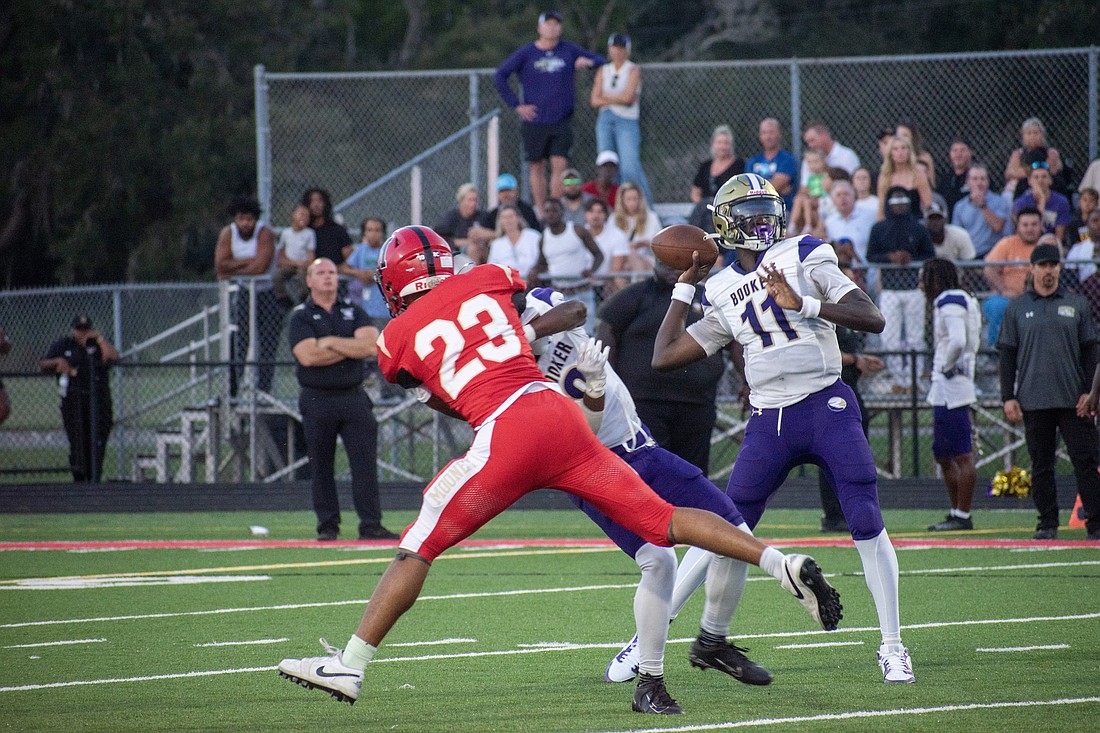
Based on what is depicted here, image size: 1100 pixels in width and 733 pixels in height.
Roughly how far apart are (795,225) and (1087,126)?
419 cm

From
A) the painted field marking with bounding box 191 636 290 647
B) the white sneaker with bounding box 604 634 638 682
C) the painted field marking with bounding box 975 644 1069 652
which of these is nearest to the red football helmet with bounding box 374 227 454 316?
the white sneaker with bounding box 604 634 638 682

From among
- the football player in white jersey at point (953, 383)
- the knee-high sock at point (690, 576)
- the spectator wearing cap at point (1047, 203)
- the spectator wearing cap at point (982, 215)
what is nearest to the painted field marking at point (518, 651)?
the knee-high sock at point (690, 576)

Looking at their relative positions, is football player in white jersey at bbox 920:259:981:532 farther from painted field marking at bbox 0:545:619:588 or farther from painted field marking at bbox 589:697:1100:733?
painted field marking at bbox 589:697:1100:733

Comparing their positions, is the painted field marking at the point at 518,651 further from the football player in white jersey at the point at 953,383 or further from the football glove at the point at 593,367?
the football player in white jersey at the point at 953,383

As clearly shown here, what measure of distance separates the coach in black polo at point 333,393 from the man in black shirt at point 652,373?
242 centimetres

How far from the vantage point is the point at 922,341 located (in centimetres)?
1547

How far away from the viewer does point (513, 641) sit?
299 inches

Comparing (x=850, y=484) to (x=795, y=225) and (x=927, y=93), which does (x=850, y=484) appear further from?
(x=927, y=93)

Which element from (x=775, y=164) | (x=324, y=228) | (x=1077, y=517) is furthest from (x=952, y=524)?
(x=324, y=228)

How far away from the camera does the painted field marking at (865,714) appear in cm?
562

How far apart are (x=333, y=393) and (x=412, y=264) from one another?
19.9 ft

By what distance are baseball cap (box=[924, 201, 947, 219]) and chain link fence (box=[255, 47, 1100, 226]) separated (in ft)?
4.88

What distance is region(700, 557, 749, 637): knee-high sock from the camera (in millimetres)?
6695

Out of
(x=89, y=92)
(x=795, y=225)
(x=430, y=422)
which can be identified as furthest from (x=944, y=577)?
(x=89, y=92)
